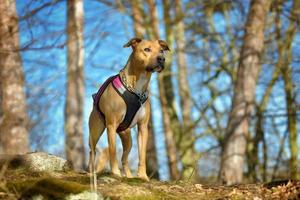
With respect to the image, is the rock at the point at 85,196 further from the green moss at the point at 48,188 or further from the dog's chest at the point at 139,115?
the dog's chest at the point at 139,115

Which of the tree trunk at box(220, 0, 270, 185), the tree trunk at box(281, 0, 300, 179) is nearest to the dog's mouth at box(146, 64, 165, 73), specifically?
the tree trunk at box(220, 0, 270, 185)

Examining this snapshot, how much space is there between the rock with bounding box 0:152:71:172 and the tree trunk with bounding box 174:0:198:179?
9921 millimetres

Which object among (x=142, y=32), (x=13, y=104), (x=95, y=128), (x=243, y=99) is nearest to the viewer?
(x=95, y=128)

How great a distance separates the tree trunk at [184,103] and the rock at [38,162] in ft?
32.6

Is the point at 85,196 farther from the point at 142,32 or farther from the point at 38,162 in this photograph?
the point at 142,32

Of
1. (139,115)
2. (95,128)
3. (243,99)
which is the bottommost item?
(95,128)

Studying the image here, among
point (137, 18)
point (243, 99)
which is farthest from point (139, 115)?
point (137, 18)

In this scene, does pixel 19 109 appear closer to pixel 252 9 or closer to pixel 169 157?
pixel 252 9

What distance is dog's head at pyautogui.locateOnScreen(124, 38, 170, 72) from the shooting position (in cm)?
620

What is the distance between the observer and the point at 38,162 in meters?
5.96

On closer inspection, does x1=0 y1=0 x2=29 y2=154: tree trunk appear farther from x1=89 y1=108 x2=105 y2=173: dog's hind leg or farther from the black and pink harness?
the black and pink harness

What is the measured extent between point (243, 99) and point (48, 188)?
870 centimetres

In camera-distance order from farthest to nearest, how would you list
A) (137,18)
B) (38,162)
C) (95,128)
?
(137,18) < (95,128) < (38,162)

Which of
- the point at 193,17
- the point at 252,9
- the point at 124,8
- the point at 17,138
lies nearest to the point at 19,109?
the point at 17,138
